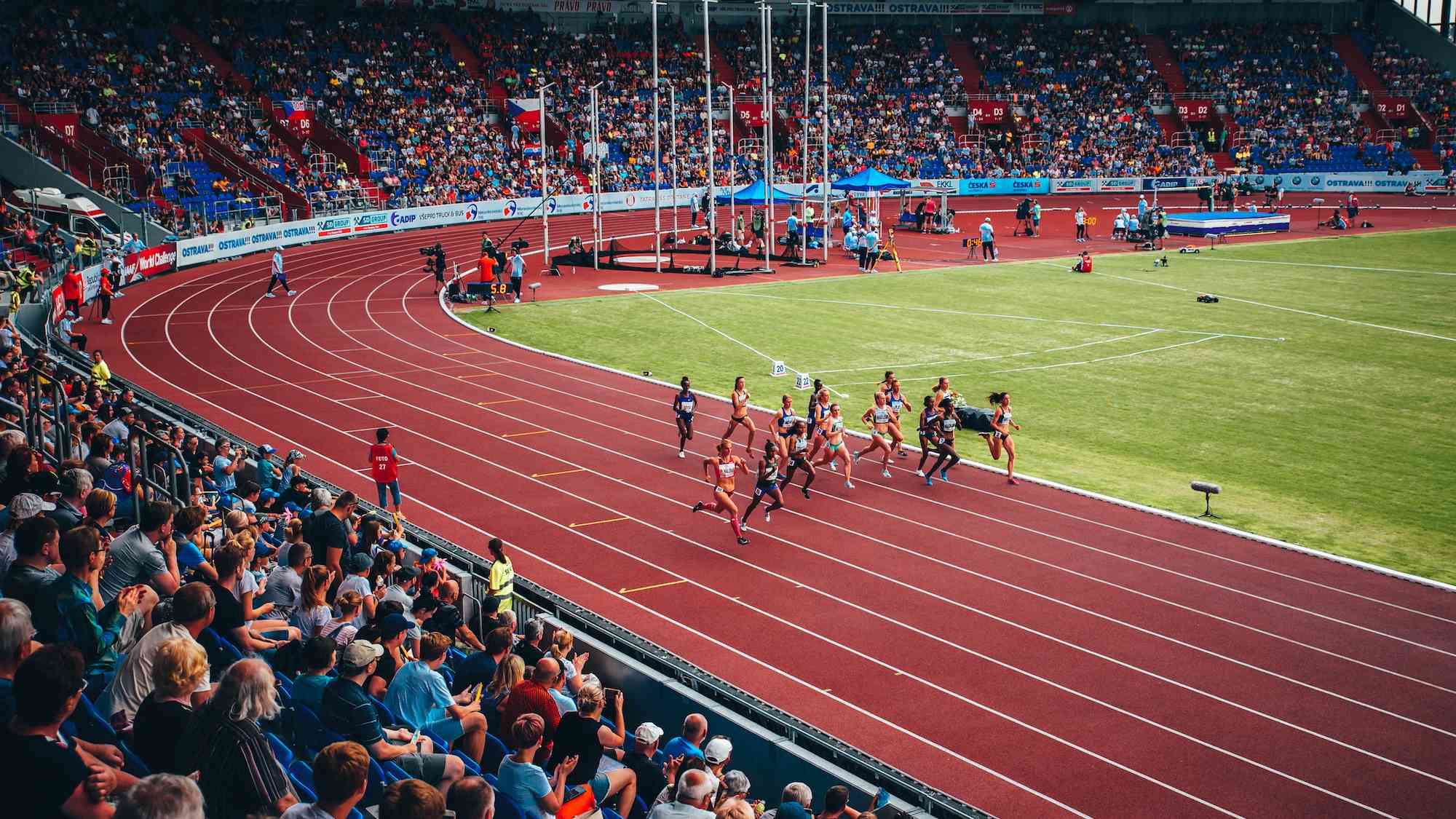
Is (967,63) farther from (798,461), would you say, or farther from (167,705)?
(167,705)

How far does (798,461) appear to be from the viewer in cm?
1761

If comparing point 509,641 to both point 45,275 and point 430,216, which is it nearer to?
point 45,275

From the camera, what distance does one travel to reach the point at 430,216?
54.4 metres

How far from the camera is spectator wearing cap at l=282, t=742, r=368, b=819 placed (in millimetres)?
4934

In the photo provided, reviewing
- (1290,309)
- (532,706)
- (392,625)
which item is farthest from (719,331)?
(532,706)

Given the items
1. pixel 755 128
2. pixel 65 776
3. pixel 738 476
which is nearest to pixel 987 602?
pixel 738 476

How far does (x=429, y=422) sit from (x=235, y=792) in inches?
666

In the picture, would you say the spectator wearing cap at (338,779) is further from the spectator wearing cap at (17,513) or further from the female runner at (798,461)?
the female runner at (798,461)

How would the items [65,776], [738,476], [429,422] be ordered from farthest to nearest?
[429,422], [738,476], [65,776]

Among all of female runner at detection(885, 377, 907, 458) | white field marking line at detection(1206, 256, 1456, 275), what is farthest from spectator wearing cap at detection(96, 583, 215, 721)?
white field marking line at detection(1206, 256, 1456, 275)

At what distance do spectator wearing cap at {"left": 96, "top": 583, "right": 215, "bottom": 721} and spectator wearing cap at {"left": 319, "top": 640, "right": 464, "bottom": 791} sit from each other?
2.23 feet

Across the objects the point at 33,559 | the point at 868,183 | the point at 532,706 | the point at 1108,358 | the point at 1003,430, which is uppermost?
the point at 868,183

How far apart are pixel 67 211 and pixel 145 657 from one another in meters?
37.4

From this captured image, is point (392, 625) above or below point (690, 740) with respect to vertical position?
above
